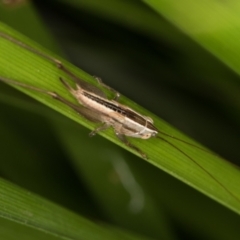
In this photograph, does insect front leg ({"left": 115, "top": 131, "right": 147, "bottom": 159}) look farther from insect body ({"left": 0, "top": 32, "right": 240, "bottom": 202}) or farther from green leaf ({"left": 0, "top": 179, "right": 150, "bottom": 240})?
green leaf ({"left": 0, "top": 179, "right": 150, "bottom": 240})

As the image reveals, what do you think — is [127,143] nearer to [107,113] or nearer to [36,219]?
[107,113]

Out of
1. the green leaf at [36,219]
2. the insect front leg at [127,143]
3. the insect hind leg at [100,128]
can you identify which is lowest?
the green leaf at [36,219]

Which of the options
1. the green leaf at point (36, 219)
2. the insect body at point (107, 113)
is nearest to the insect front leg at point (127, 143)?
the insect body at point (107, 113)

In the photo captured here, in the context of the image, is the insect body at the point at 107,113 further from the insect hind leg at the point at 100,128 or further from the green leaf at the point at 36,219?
the green leaf at the point at 36,219

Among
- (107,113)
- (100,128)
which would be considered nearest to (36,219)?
(100,128)

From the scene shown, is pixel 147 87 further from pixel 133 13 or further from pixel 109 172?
pixel 109 172

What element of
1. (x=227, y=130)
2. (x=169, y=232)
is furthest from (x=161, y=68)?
(x=169, y=232)

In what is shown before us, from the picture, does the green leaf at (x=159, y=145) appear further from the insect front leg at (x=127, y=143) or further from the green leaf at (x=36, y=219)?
the green leaf at (x=36, y=219)

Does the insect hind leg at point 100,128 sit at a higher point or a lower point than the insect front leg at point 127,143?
higher

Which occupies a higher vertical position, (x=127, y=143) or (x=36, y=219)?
(x=127, y=143)

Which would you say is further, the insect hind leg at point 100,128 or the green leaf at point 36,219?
the insect hind leg at point 100,128
